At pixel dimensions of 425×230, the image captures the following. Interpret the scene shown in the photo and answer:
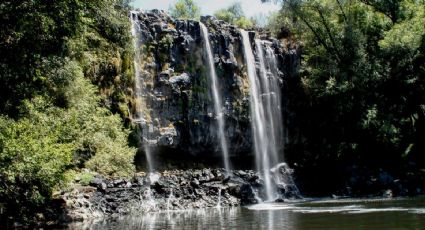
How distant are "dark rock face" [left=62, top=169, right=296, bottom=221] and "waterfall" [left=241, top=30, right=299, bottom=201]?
2.99 metres

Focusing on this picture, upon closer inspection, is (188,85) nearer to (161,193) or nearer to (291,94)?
(291,94)

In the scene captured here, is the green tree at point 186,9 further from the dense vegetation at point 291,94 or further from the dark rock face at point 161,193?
the dark rock face at point 161,193

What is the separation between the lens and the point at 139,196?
2272 cm

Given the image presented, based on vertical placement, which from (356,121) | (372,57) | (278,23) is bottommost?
(356,121)

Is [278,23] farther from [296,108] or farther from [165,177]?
[165,177]

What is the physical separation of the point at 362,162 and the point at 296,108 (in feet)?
20.5

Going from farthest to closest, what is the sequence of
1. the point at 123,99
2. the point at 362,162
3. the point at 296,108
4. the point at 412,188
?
1. the point at 296,108
2. the point at 362,162
3. the point at 412,188
4. the point at 123,99

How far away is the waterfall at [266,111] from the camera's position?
33344 mm

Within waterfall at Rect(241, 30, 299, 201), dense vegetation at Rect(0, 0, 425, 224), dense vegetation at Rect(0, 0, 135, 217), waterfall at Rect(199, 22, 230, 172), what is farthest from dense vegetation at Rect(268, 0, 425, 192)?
dense vegetation at Rect(0, 0, 135, 217)

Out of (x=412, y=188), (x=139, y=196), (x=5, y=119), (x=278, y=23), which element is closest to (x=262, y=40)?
(x=278, y=23)

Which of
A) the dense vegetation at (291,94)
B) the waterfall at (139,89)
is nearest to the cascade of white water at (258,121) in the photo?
the dense vegetation at (291,94)

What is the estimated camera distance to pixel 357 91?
34.5 m

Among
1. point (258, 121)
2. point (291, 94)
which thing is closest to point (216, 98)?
point (258, 121)

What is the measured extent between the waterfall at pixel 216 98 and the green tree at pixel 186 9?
1780 inches
